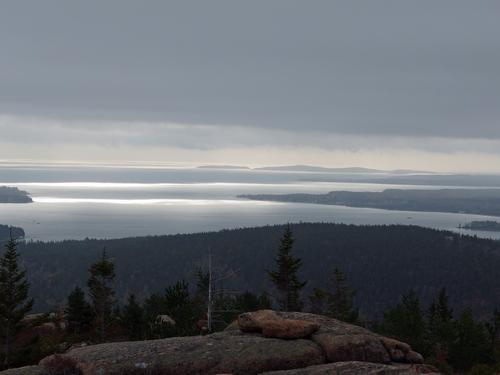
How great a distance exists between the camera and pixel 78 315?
5262 cm

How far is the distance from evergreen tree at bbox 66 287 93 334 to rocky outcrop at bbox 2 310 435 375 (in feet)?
112

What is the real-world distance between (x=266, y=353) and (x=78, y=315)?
3969 centimetres

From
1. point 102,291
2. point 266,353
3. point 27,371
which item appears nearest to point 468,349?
point 102,291

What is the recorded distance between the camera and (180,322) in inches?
1871

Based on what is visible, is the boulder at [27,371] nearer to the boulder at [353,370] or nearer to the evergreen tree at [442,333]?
the boulder at [353,370]

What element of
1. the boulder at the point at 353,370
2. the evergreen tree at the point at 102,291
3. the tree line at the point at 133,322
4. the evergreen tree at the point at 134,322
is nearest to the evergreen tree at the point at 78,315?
the tree line at the point at 133,322

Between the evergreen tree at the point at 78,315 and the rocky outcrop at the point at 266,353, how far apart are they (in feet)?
112

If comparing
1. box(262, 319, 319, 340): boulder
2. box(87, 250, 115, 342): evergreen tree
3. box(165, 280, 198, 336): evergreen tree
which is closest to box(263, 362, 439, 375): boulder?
box(262, 319, 319, 340): boulder

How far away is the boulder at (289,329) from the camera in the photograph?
66.2 feet

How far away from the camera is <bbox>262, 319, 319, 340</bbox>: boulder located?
20.2 m

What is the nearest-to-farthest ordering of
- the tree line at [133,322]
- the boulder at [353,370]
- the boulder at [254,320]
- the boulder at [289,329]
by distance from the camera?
1. the boulder at [353,370]
2. the boulder at [289,329]
3. the boulder at [254,320]
4. the tree line at [133,322]

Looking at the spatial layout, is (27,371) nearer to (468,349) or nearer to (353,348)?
(353,348)

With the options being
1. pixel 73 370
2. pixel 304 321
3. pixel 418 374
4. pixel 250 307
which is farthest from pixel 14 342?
pixel 418 374

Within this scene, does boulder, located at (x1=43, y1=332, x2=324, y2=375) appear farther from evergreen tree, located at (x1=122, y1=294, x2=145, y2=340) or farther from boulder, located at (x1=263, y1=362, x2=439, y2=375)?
evergreen tree, located at (x1=122, y1=294, x2=145, y2=340)
